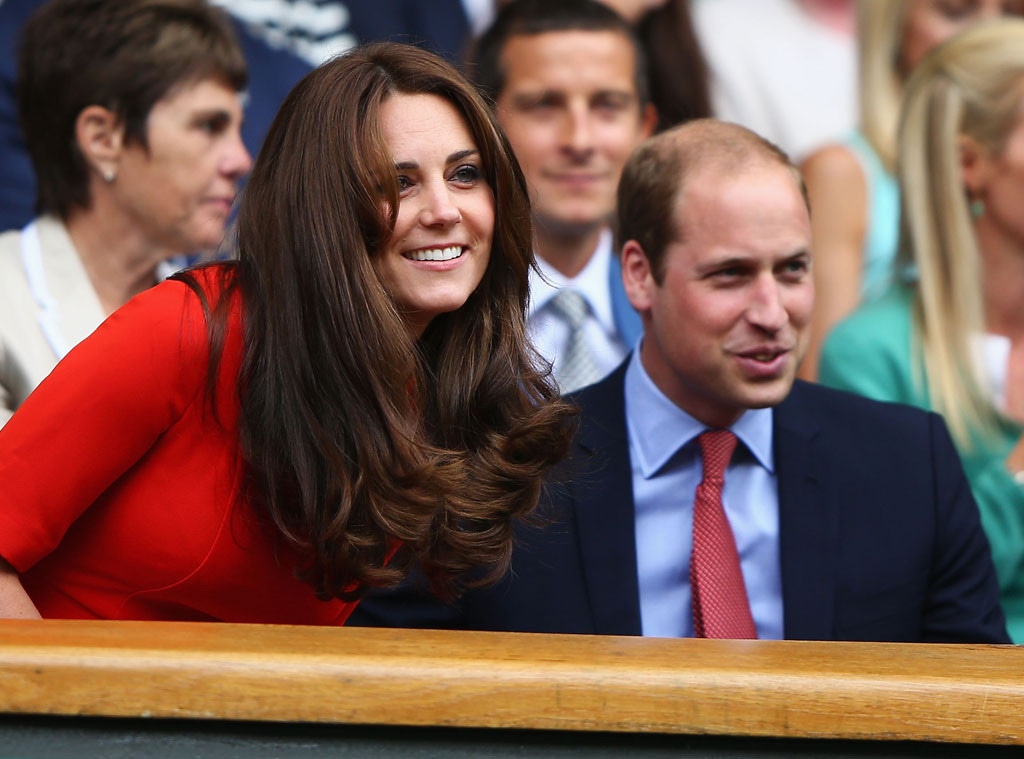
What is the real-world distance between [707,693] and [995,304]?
7.47 ft

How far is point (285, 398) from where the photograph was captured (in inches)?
66.3

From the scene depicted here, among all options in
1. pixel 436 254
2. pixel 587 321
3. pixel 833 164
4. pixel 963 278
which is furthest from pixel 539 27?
pixel 436 254

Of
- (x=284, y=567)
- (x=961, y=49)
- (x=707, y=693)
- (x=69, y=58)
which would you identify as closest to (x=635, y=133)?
(x=961, y=49)

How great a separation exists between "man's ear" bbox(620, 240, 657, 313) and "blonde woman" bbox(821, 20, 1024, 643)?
0.84 meters

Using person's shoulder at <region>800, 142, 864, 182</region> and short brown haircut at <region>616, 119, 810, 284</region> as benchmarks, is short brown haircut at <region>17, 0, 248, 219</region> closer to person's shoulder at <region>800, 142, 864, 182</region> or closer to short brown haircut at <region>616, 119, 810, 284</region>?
short brown haircut at <region>616, 119, 810, 284</region>

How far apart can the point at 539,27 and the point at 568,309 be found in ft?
2.51

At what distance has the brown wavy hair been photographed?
5.54ft

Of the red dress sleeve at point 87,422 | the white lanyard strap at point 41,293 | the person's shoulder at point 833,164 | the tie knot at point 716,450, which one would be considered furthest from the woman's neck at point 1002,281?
the red dress sleeve at point 87,422

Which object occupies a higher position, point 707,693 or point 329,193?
point 329,193

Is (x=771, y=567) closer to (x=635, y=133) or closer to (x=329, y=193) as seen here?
(x=329, y=193)

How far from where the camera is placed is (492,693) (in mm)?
1124

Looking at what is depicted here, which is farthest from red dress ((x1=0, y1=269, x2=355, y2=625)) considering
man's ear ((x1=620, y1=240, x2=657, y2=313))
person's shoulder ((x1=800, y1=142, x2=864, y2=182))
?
person's shoulder ((x1=800, y1=142, x2=864, y2=182))

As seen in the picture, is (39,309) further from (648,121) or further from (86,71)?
(648,121)

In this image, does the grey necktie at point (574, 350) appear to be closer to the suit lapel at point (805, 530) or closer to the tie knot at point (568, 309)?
the tie knot at point (568, 309)
